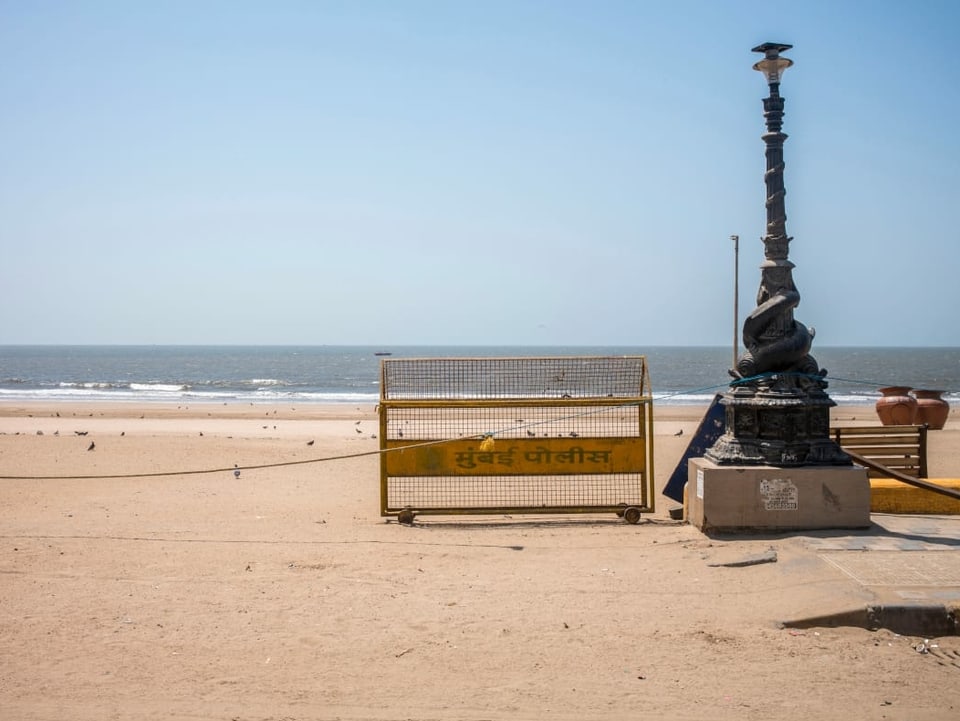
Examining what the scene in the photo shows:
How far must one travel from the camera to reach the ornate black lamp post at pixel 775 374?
26.8ft

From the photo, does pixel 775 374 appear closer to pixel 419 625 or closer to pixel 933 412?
pixel 419 625

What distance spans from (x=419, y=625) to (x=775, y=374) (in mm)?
4322

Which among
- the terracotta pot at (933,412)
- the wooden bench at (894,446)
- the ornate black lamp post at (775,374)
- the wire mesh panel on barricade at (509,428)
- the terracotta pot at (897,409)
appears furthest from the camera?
the terracotta pot at (933,412)

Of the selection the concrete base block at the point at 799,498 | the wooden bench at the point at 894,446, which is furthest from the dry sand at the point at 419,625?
the wooden bench at the point at 894,446

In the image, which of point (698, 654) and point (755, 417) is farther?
point (755, 417)

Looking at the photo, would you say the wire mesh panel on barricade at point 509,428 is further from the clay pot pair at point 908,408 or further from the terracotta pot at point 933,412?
the terracotta pot at point 933,412

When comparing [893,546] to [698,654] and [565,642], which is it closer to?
[698,654]

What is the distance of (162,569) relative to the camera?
736cm

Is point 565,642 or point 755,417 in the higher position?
point 755,417

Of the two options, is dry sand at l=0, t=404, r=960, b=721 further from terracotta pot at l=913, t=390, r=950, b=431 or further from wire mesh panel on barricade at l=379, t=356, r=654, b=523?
terracotta pot at l=913, t=390, r=950, b=431

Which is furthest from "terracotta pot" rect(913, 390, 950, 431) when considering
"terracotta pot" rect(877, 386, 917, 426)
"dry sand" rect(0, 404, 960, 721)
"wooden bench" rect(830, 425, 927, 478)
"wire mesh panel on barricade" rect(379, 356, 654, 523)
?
"dry sand" rect(0, 404, 960, 721)

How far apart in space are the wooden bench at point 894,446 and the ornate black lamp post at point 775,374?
2.22m

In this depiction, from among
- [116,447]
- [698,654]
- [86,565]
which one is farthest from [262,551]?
[116,447]

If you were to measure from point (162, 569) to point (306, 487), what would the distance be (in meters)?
5.33
